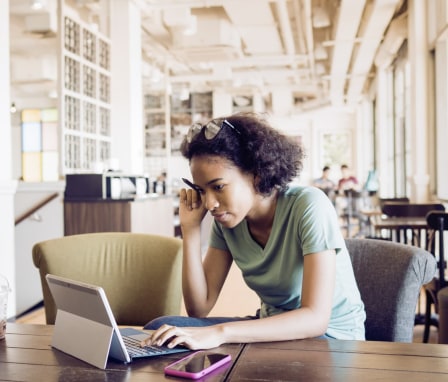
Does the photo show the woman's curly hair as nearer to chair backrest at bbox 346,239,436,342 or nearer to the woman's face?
the woman's face

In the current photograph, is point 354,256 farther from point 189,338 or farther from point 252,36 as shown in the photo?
point 252,36

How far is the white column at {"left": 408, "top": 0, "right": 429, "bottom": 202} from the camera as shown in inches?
244

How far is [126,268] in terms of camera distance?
2064mm

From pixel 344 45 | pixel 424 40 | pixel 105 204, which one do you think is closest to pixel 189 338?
pixel 105 204

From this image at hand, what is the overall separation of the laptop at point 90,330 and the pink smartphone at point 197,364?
74mm

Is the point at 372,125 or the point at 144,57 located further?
the point at 372,125

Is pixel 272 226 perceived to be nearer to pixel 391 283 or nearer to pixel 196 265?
pixel 196 265

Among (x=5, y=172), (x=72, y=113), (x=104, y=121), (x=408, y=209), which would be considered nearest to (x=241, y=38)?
Answer: (x=104, y=121)

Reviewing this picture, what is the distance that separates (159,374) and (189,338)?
0.15m

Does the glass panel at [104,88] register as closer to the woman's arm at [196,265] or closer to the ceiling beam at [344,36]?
the ceiling beam at [344,36]

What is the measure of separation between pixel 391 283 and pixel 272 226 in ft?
1.52

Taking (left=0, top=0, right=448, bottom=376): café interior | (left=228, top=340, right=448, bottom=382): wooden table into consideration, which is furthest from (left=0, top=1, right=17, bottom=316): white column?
(left=228, top=340, right=448, bottom=382): wooden table

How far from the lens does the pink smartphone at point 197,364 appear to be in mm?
1005

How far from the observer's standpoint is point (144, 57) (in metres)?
11.2
